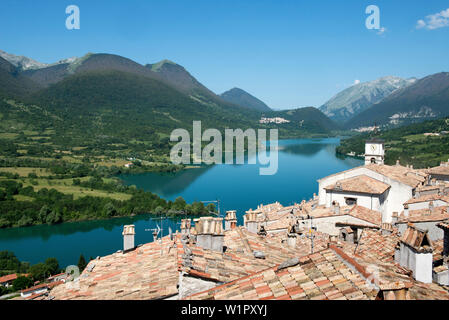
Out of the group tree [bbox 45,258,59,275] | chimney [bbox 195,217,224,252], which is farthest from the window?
tree [bbox 45,258,59,275]

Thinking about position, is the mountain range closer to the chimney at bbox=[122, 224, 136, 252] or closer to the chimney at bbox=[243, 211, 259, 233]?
the chimney at bbox=[122, 224, 136, 252]

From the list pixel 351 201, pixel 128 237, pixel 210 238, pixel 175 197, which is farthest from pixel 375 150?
pixel 175 197

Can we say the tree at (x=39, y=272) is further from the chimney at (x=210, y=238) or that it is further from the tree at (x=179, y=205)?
the chimney at (x=210, y=238)

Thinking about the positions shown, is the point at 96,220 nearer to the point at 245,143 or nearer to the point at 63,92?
the point at 245,143

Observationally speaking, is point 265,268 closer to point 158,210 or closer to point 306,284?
point 306,284

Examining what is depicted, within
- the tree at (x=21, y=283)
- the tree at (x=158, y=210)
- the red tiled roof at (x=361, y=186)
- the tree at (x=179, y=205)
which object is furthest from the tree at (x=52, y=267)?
the red tiled roof at (x=361, y=186)
